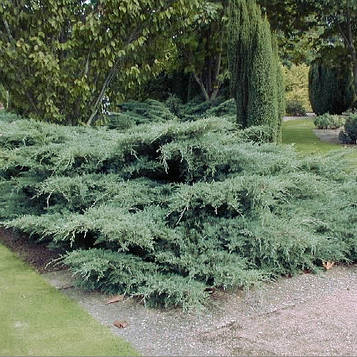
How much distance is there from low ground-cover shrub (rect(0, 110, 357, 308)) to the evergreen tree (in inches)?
601

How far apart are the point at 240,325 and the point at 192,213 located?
100cm

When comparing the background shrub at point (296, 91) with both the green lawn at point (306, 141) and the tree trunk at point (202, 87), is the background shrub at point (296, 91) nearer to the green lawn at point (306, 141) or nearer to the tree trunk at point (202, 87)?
the green lawn at point (306, 141)

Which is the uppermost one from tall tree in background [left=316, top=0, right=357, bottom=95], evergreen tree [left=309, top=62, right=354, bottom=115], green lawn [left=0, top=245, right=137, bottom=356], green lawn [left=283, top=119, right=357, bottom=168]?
tall tree in background [left=316, top=0, right=357, bottom=95]

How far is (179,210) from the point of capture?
137 inches

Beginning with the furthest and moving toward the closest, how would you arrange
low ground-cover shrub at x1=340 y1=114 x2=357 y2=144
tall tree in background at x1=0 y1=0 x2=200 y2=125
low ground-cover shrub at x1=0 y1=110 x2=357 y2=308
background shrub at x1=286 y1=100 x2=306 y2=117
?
background shrub at x1=286 y1=100 x2=306 y2=117
low ground-cover shrub at x1=340 y1=114 x2=357 y2=144
tall tree in background at x1=0 y1=0 x2=200 y2=125
low ground-cover shrub at x1=0 y1=110 x2=357 y2=308

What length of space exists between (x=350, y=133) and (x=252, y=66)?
17.9 feet

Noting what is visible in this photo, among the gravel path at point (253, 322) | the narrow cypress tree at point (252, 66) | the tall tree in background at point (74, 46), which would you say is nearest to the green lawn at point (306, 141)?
Answer: the narrow cypress tree at point (252, 66)

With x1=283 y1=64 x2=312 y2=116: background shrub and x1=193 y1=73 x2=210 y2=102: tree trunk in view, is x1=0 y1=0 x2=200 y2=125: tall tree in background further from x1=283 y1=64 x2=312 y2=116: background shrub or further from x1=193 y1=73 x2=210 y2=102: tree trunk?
x1=283 y1=64 x2=312 y2=116: background shrub

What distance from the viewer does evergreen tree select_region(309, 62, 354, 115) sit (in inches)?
748

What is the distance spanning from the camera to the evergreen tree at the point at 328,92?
1900 centimetres

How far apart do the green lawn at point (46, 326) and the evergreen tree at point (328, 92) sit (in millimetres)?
17466

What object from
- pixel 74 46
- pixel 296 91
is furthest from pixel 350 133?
pixel 296 91

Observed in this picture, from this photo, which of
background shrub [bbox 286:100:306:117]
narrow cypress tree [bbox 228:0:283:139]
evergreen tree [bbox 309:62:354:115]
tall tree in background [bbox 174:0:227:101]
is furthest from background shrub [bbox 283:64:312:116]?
narrow cypress tree [bbox 228:0:283:139]

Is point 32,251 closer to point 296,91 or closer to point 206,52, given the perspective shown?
point 206,52
